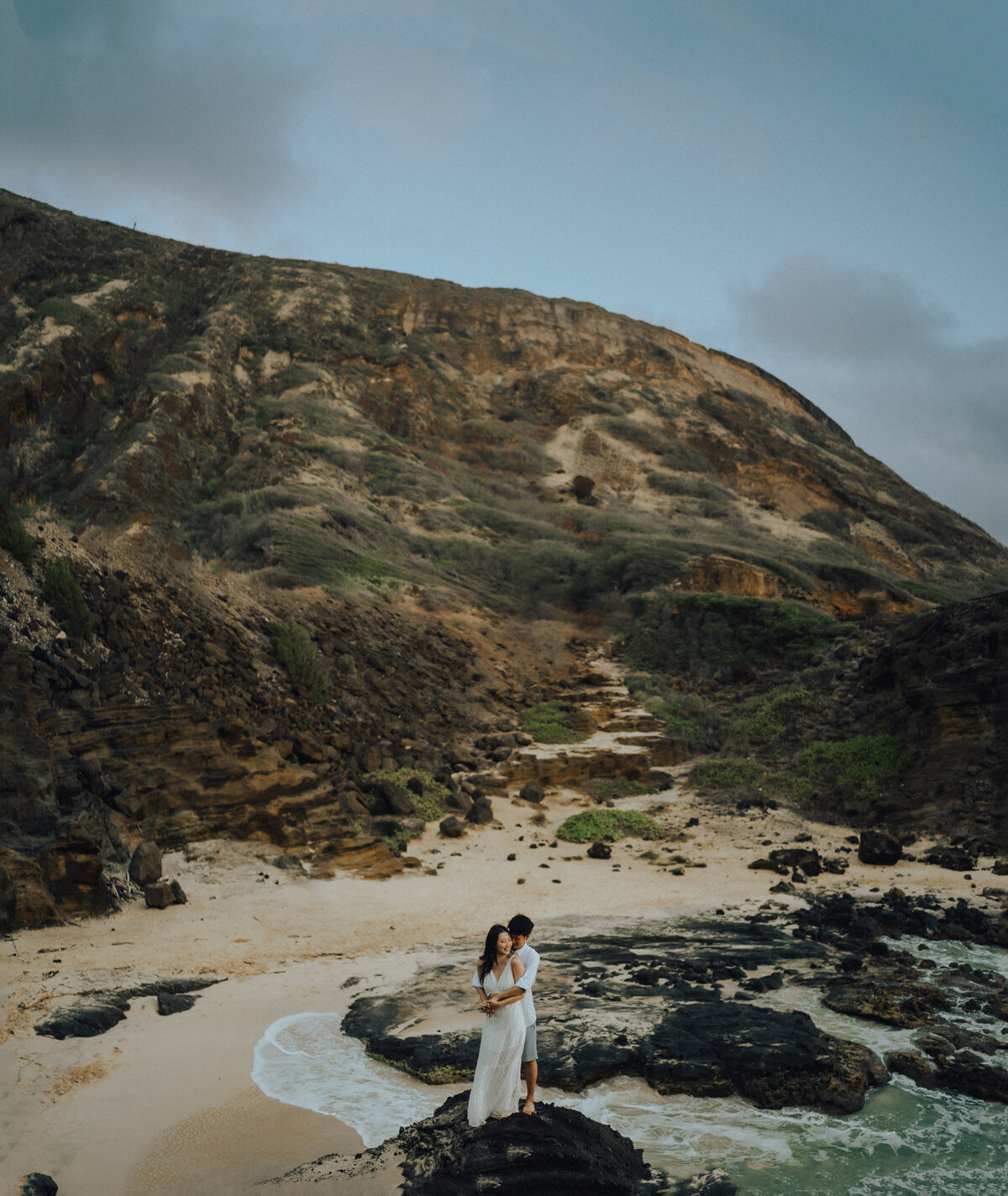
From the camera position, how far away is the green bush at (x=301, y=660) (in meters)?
17.6

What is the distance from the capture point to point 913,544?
45719 millimetres

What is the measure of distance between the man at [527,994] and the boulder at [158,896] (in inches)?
262

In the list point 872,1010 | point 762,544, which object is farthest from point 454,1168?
point 762,544

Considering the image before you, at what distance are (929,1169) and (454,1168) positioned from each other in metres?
3.12

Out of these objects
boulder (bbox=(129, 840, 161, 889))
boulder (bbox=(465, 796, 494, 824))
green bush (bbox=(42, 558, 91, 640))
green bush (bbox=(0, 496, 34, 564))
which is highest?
green bush (bbox=(0, 496, 34, 564))

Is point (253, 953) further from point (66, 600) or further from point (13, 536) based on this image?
point (13, 536)

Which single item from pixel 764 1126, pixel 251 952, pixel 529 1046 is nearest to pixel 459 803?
pixel 251 952

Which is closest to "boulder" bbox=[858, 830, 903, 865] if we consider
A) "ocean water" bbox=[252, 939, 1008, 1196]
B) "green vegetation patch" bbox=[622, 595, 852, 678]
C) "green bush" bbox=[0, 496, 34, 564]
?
"ocean water" bbox=[252, 939, 1008, 1196]

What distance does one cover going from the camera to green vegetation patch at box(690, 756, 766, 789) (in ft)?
60.8

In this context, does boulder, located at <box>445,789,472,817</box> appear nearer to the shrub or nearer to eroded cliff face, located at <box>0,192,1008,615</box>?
eroded cliff face, located at <box>0,192,1008,615</box>

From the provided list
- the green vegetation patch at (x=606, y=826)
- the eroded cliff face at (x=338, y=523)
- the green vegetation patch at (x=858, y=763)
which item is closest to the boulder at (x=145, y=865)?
the eroded cliff face at (x=338, y=523)

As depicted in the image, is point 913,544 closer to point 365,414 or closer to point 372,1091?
point 365,414

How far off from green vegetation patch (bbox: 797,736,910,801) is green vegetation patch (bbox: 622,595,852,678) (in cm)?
660

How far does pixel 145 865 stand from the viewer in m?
10.4
